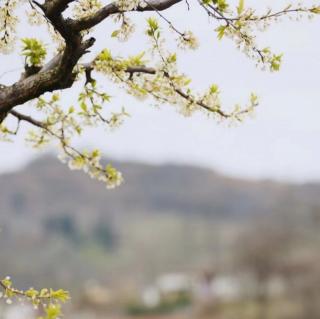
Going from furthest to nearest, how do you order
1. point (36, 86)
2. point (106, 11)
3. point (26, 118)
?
point (26, 118) → point (36, 86) → point (106, 11)

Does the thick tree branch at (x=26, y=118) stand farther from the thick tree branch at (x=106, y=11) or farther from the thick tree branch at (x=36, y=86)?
the thick tree branch at (x=106, y=11)

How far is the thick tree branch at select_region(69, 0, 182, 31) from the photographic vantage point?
14.5 feet

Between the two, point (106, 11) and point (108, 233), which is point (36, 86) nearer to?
point (106, 11)

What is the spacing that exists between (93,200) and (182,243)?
51986 millimetres

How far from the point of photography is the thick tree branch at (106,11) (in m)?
4.42

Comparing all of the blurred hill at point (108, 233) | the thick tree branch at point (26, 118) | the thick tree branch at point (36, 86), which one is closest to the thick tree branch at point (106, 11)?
the thick tree branch at point (36, 86)

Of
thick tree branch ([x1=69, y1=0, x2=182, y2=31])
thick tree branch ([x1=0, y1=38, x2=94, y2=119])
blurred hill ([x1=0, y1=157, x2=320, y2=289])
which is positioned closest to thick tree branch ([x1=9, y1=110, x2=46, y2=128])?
thick tree branch ([x1=0, y1=38, x2=94, y2=119])

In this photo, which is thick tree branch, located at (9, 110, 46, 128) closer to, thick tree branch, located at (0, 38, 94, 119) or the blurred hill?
thick tree branch, located at (0, 38, 94, 119)

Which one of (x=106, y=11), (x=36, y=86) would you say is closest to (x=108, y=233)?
(x=36, y=86)

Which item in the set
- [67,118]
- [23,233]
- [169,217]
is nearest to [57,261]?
[23,233]

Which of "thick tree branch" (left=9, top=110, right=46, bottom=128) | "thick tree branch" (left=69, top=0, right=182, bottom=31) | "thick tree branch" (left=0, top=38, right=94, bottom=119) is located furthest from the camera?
"thick tree branch" (left=9, top=110, right=46, bottom=128)

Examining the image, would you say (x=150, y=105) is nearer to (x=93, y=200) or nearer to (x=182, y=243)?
(x=182, y=243)

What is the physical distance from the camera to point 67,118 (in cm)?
569

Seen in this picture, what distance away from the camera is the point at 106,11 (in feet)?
14.7
